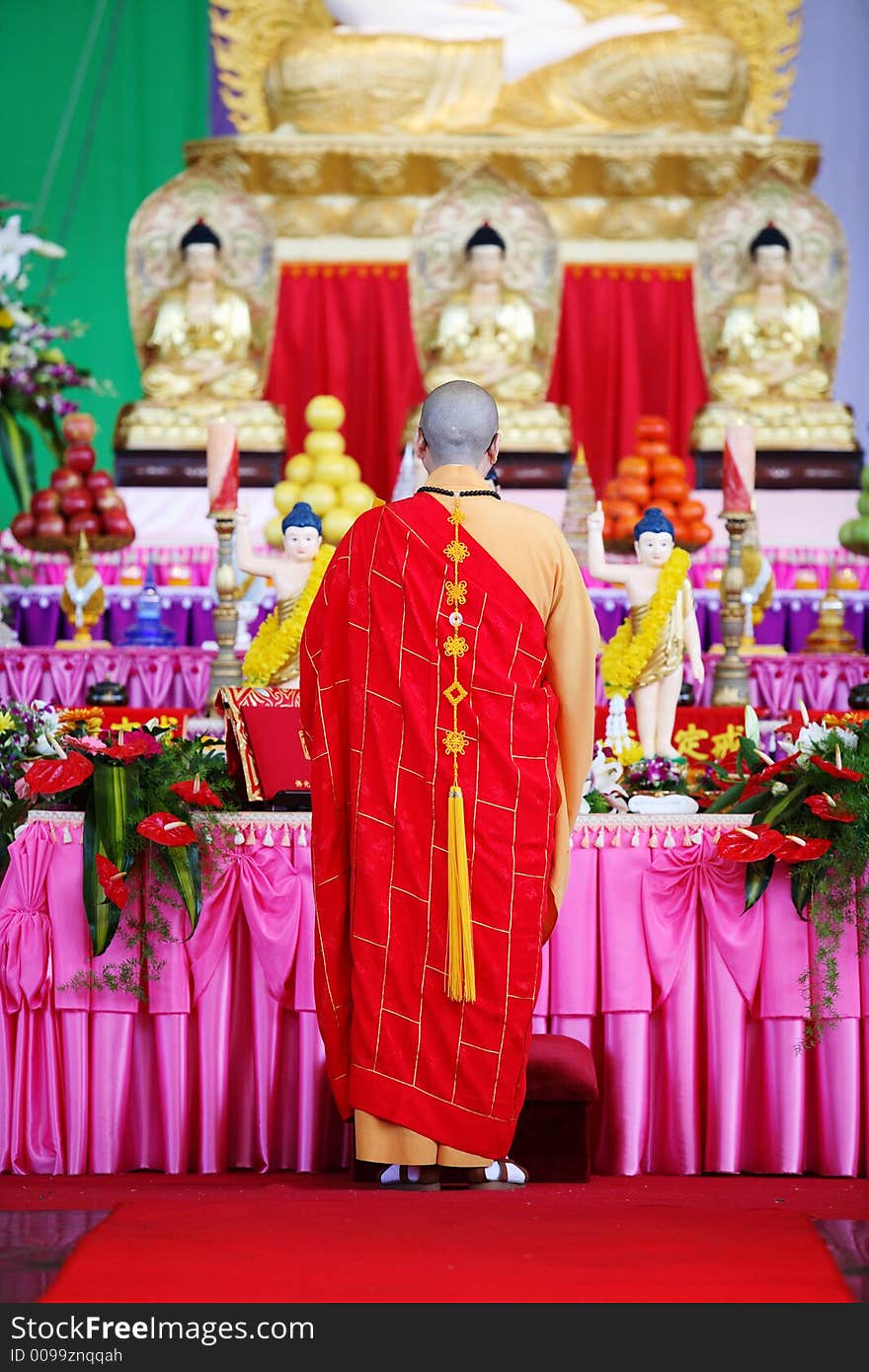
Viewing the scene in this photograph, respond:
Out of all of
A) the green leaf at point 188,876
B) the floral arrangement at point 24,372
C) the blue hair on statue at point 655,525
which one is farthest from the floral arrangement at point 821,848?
the floral arrangement at point 24,372

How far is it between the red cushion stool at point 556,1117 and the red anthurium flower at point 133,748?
744mm

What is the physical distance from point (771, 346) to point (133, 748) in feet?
14.2

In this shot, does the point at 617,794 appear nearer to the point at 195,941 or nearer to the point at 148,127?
the point at 195,941

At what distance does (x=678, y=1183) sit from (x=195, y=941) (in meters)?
0.80

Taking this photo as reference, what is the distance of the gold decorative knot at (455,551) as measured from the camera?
258 centimetres

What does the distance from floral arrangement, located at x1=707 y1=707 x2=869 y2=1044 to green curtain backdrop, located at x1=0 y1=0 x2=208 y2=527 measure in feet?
→ 18.2

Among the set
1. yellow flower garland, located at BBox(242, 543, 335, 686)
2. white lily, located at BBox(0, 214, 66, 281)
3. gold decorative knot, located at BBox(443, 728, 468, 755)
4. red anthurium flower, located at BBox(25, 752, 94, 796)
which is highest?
white lily, located at BBox(0, 214, 66, 281)

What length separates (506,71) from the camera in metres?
7.62

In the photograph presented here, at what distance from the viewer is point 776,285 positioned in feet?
22.3

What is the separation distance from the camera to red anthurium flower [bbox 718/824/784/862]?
2.91 meters

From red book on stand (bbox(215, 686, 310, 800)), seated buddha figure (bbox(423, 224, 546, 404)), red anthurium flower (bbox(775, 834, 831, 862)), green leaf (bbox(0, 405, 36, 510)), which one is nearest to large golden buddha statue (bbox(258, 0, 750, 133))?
seated buddha figure (bbox(423, 224, 546, 404))

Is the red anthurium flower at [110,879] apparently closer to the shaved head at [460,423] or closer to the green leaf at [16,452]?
the shaved head at [460,423]

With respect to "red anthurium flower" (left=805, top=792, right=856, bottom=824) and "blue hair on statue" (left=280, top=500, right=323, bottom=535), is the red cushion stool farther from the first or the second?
"blue hair on statue" (left=280, top=500, right=323, bottom=535)
